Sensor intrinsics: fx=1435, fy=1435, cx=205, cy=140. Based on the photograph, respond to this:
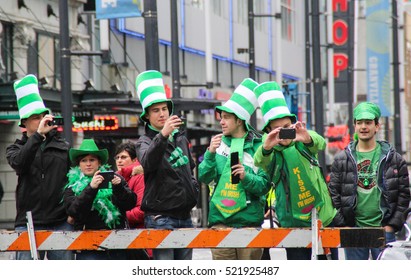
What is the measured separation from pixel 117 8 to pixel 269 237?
449 inches

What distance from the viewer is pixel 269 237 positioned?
31.2ft

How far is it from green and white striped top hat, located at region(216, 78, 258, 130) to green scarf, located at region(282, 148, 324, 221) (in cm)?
61

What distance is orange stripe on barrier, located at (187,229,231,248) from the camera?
31.1ft

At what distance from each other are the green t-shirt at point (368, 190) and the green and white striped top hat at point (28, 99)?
2.45m

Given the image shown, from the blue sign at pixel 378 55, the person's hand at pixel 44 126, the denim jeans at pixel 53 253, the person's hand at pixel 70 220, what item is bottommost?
the denim jeans at pixel 53 253

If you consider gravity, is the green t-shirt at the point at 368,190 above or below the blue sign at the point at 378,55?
below

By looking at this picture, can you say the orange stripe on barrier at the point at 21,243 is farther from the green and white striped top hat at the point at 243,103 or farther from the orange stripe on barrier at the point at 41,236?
the green and white striped top hat at the point at 243,103

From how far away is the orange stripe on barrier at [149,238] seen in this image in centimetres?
953

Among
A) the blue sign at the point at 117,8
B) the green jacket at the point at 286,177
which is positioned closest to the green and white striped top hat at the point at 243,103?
the green jacket at the point at 286,177

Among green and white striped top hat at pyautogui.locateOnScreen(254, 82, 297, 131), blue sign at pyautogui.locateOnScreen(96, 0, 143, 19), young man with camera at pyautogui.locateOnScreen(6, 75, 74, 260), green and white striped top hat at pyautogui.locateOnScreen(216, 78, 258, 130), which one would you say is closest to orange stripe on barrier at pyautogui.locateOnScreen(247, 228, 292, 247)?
green and white striped top hat at pyautogui.locateOnScreen(254, 82, 297, 131)

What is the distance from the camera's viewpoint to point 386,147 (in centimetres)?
1109

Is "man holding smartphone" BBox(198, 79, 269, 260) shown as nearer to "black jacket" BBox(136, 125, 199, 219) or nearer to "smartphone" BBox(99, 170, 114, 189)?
"black jacket" BBox(136, 125, 199, 219)
